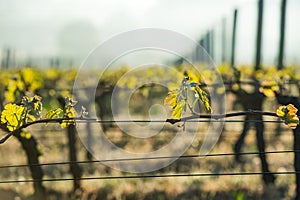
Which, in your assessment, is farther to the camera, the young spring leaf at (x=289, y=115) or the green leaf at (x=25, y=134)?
the green leaf at (x=25, y=134)

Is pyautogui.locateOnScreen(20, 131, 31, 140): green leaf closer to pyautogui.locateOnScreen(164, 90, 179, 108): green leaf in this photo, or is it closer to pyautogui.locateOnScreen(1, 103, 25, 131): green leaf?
pyautogui.locateOnScreen(1, 103, 25, 131): green leaf

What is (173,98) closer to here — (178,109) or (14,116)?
(178,109)

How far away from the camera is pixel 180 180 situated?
6.86 m

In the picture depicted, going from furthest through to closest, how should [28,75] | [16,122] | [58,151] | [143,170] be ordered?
[58,151] < [143,170] < [28,75] < [16,122]

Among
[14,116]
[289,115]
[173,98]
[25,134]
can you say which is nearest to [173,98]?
[173,98]

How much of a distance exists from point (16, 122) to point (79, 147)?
6.20 metres

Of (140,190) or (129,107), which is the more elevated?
(129,107)

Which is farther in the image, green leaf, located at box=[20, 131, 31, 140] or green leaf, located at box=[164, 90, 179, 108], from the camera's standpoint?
green leaf, located at box=[20, 131, 31, 140]

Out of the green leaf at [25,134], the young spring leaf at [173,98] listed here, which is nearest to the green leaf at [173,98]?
the young spring leaf at [173,98]

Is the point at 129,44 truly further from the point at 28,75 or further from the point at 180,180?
the point at 180,180

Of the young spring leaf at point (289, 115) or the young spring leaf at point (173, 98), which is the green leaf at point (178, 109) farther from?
the young spring leaf at point (289, 115)

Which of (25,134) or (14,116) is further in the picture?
(25,134)

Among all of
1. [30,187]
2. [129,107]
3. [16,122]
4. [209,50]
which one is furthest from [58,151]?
[209,50]

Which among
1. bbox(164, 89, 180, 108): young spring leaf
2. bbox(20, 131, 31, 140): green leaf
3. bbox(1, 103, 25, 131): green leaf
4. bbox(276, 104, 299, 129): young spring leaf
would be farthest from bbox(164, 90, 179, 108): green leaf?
bbox(20, 131, 31, 140): green leaf
